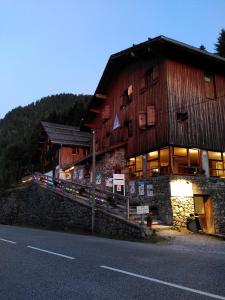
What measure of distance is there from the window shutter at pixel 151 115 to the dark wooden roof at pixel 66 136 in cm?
1672

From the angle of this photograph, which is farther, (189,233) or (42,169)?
(42,169)

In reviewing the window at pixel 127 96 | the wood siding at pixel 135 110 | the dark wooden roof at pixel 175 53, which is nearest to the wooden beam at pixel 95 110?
the wood siding at pixel 135 110

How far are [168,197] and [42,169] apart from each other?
2813 cm

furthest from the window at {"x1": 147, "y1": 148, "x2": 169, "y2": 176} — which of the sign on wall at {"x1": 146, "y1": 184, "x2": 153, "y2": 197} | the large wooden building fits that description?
the sign on wall at {"x1": 146, "y1": 184, "x2": 153, "y2": 197}

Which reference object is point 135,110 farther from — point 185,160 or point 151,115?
point 185,160

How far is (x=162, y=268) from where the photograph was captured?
7.63 metres

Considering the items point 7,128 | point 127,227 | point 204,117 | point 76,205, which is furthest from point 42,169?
point 7,128

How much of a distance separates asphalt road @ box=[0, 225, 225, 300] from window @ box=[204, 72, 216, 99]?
15.5 meters

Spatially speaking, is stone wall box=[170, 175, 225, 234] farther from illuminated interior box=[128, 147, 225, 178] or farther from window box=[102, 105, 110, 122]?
window box=[102, 105, 110, 122]

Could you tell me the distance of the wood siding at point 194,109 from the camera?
20766mm

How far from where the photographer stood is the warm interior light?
1858 centimetres

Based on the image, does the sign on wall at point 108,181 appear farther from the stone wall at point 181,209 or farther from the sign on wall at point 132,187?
the stone wall at point 181,209

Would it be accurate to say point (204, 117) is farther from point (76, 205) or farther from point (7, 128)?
point (7, 128)

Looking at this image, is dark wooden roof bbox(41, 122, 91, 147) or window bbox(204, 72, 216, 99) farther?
dark wooden roof bbox(41, 122, 91, 147)
